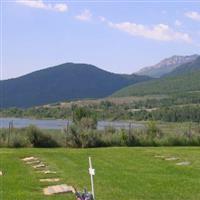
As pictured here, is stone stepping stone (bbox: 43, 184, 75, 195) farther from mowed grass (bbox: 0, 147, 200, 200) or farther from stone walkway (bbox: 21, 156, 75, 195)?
mowed grass (bbox: 0, 147, 200, 200)

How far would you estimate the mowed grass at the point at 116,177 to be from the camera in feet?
42.8

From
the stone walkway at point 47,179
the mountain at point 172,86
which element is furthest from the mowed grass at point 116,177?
the mountain at point 172,86

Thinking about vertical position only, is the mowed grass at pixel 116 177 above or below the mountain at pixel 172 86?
below

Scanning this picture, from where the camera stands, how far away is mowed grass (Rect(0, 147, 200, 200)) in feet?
42.8

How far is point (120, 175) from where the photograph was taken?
54.6ft

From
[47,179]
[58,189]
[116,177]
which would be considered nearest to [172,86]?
[116,177]

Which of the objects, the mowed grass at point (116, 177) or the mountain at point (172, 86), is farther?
the mountain at point (172, 86)

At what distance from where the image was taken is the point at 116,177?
1614 cm

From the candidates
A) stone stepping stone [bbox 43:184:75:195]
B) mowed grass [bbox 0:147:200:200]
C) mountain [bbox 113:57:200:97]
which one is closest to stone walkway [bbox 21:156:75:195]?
stone stepping stone [bbox 43:184:75:195]

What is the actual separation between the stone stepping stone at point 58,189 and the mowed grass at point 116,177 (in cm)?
20

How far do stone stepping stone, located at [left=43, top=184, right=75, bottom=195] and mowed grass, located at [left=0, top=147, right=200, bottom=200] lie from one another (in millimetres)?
202

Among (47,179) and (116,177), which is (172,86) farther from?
(47,179)

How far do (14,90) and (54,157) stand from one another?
175 metres

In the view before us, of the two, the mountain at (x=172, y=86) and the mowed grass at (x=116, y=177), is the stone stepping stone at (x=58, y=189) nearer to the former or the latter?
the mowed grass at (x=116, y=177)
